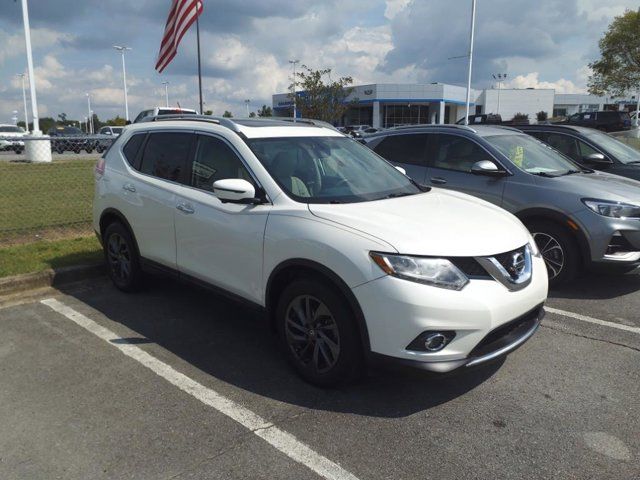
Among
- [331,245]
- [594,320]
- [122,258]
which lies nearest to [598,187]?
[594,320]

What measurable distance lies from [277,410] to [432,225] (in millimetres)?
1553

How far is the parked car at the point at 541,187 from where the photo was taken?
5.44 metres

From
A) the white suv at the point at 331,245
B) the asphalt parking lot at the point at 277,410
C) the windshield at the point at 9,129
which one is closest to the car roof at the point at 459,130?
the white suv at the point at 331,245

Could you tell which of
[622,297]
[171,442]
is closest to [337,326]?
[171,442]

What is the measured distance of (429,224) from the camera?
3486mm

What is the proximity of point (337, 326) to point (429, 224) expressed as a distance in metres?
0.89

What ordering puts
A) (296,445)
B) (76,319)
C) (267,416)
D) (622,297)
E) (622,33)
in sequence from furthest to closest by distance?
(622,33), (622,297), (76,319), (267,416), (296,445)

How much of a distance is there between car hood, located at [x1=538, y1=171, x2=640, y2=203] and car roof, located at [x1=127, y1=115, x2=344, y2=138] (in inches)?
103

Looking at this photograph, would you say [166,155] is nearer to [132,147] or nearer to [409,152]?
[132,147]

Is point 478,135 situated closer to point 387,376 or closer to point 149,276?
point 387,376

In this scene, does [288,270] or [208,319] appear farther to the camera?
[208,319]

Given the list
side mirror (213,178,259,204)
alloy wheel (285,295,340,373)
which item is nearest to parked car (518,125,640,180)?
side mirror (213,178,259,204)

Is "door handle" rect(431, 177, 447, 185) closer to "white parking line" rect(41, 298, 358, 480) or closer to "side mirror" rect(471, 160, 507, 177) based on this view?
"side mirror" rect(471, 160, 507, 177)

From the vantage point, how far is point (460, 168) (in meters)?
6.67
